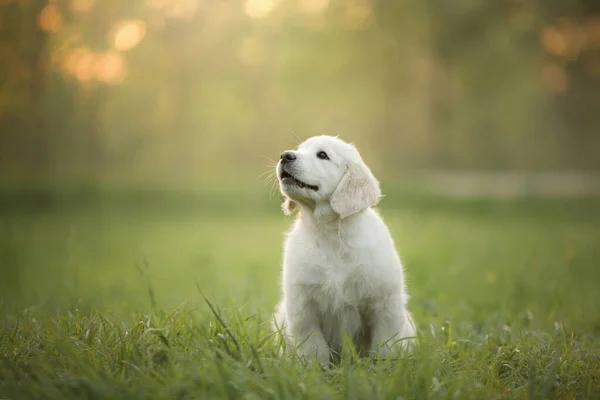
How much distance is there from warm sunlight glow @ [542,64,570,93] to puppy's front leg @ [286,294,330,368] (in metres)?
15.4

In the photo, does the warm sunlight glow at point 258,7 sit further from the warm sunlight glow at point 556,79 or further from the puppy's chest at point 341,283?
the puppy's chest at point 341,283

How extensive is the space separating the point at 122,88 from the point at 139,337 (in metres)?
13.2

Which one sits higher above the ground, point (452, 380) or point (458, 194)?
point (452, 380)

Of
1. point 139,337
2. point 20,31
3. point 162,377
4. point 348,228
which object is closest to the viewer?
point 162,377

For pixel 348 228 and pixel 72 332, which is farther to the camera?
pixel 348 228

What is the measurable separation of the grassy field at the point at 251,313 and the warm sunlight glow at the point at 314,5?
693 centimetres

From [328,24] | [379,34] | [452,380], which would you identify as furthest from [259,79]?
[452,380]

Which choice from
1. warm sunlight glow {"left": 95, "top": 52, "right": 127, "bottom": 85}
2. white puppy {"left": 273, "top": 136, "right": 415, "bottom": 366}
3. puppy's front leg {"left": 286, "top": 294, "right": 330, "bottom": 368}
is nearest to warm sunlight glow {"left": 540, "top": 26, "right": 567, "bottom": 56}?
warm sunlight glow {"left": 95, "top": 52, "right": 127, "bottom": 85}

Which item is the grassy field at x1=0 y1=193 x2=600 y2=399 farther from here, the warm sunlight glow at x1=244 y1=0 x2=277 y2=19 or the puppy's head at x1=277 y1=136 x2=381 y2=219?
the warm sunlight glow at x1=244 y1=0 x2=277 y2=19

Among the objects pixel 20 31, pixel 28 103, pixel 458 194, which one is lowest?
pixel 458 194

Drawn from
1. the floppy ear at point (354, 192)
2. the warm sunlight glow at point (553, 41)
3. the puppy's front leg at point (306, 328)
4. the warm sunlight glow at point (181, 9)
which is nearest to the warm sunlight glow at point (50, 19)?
the warm sunlight glow at point (181, 9)

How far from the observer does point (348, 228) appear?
3.28m

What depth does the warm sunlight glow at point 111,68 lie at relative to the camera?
14.5 metres

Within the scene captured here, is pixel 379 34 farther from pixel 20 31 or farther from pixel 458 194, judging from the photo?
pixel 20 31
